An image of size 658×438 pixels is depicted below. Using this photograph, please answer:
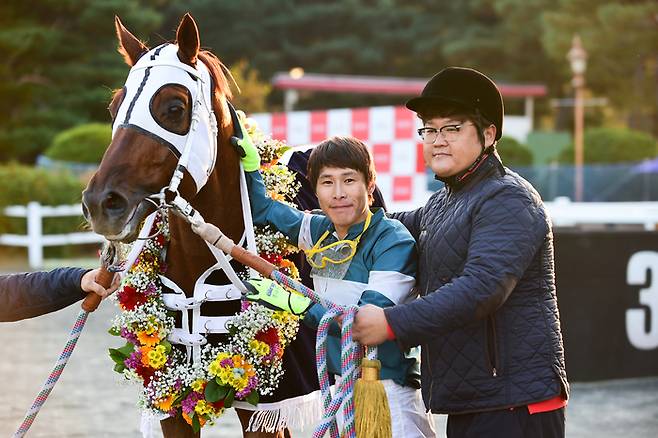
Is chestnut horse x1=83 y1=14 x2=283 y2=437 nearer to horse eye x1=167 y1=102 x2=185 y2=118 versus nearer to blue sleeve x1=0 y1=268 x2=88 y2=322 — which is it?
horse eye x1=167 y1=102 x2=185 y2=118

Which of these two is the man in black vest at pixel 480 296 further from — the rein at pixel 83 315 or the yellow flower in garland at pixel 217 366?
the rein at pixel 83 315

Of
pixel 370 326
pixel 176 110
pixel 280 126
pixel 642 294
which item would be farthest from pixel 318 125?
pixel 370 326

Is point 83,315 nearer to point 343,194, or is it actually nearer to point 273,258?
point 273,258

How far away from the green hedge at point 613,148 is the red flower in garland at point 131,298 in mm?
22502

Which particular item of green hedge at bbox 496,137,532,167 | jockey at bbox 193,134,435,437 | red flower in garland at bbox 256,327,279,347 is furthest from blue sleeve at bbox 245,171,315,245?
green hedge at bbox 496,137,532,167

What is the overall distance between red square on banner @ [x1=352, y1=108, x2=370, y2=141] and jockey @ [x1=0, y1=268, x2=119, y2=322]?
7492 mm

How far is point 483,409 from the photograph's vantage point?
8.73 feet

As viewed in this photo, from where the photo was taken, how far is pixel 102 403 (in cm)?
611

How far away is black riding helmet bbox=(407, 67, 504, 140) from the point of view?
8.89ft

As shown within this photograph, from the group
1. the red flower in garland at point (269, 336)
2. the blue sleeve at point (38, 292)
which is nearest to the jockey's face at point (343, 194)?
the red flower in garland at point (269, 336)

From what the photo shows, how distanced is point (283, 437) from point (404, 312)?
1090 millimetres

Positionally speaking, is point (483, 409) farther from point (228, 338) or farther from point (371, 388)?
point (228, 338)

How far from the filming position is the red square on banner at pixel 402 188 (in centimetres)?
1005

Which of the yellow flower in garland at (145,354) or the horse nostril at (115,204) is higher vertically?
the horse nostril at (115,204)
